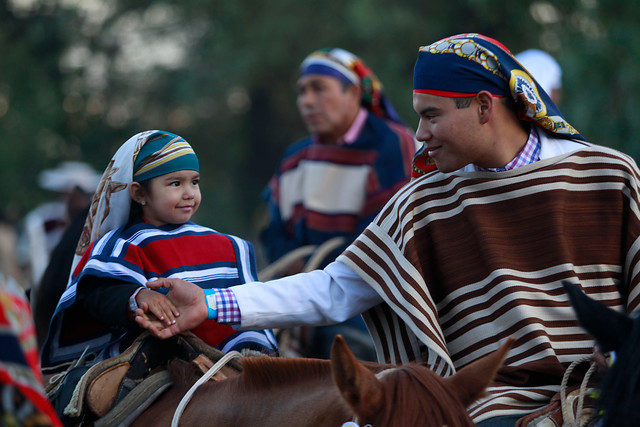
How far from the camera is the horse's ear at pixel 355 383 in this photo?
1.95m

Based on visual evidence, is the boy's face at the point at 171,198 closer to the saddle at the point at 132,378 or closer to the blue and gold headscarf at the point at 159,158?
the blue and gold headscarf at the point at 159,158

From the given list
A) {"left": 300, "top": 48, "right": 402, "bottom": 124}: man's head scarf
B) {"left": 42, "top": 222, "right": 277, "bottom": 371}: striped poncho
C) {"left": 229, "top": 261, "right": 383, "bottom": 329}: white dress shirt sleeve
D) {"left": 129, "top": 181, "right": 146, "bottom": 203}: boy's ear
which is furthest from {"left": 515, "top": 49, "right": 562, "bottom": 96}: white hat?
{"left": 129, "top": 181, "right": 146, "bottom": 203}: boy's ear

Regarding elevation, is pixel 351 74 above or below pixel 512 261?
above

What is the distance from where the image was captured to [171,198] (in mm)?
3035

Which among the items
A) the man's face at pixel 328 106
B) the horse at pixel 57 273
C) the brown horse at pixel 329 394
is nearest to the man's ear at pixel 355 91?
the man's face at pixel 328 106

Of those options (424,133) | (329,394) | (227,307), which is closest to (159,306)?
(227,307)

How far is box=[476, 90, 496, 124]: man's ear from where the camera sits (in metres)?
2.97

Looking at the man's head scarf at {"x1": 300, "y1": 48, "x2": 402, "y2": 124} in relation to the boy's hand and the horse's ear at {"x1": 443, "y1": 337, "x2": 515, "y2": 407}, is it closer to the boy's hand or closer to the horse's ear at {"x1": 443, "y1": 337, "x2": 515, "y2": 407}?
the boy's hand

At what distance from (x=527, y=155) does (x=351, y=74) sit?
3.57 metres

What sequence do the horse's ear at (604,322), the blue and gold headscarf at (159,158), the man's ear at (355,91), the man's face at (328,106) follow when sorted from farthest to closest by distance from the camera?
the man's ear at (355,91)
the man's face at (328,106)
the blue and gold headscarf at (159,158)
the horse's ear at (604,322)

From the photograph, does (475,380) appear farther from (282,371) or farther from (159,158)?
(159,158)

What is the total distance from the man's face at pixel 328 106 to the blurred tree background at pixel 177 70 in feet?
24.2

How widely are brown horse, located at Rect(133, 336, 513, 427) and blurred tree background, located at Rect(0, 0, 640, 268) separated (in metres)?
11.5

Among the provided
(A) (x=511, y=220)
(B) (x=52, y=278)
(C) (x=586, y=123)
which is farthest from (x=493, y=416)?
(C) (x=586, y=123)
